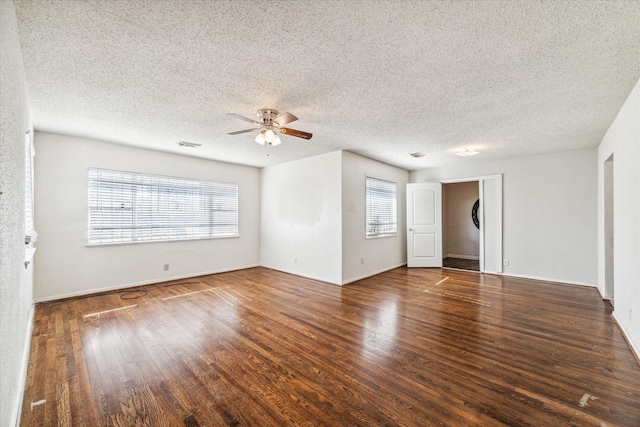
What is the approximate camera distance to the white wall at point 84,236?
3.73m

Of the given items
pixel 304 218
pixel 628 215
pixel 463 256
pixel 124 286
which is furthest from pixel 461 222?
pixel 124 286

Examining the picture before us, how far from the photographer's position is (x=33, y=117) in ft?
10.2

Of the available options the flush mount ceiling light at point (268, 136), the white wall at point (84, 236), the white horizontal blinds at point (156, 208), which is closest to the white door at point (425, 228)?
the white horizontal blinds at point (156, 208)

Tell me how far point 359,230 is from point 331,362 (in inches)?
120

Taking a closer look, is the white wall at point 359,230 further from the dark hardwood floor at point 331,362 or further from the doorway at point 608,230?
→ the doorway at point 608,230

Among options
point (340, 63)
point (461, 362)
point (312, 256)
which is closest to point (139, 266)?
A: point (312, 256)

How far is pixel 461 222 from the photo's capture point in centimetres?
759

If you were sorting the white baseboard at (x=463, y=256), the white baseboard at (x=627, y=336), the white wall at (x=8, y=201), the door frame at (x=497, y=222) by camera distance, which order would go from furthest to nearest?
the white baseboard at (x=463, y=256)
the door frame at (x=497, y=222)
the white baseboard at (x=627, y=336)
the white wall at (x=8, y=201)

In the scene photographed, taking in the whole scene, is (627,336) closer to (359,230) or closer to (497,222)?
(497,222)

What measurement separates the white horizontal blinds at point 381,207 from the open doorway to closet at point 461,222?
2277 millimetres

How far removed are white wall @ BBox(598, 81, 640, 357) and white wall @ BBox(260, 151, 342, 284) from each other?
11.0 feet

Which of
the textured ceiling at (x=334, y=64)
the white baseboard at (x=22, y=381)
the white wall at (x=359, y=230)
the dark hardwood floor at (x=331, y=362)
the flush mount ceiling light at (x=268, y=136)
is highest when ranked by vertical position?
the textured ceiling at (x=334, y=64)

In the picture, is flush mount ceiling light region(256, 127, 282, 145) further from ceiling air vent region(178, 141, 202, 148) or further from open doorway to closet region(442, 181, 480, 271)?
open doorway to closet region(442, 181, 480, 271)

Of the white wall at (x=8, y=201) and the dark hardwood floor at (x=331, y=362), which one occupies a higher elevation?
the white wall at (x=8, y=201)
